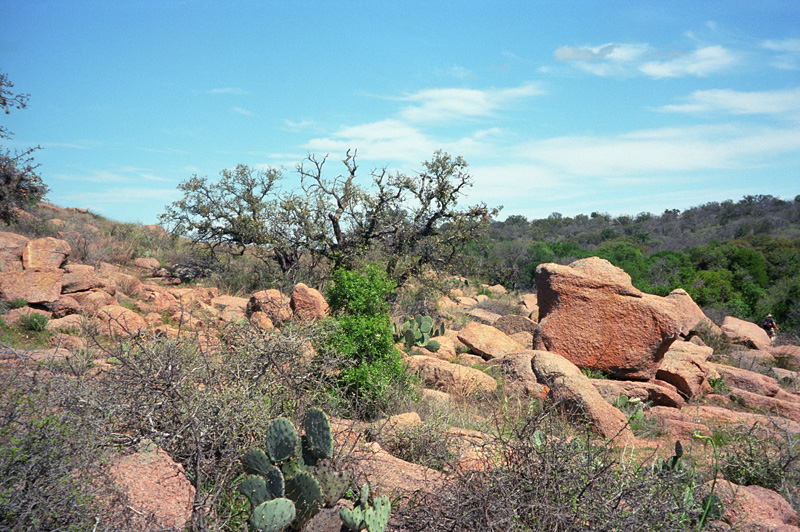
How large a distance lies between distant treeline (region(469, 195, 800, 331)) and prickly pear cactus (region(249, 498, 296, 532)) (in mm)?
12278

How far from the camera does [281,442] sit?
3.70 m

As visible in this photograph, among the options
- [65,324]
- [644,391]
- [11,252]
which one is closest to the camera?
[644,391]

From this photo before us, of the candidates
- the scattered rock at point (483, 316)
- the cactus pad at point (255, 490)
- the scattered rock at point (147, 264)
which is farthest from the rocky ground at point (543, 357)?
the scattered rock at point (147, 264)

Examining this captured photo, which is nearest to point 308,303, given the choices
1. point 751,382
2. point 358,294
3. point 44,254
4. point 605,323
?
point 358,294

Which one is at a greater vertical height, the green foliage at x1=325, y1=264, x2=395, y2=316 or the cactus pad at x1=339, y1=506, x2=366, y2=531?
the green foliage at x1=325, y1=264, x2=395, y2=316

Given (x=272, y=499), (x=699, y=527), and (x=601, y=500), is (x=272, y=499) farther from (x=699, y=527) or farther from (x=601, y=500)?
→ (x=699, y=527)

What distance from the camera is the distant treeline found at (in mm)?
19953

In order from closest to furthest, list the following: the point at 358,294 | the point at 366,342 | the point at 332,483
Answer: the point at 332,483
the point at 366,342
the point at 358,294

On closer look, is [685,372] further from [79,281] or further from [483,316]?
[79,281]

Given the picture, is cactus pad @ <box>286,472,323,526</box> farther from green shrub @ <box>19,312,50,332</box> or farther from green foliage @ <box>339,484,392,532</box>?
green shrub @ <box>19,312,50,332</box>

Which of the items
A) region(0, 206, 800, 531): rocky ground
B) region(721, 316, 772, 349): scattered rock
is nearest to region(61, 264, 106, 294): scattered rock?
region(0, 206, 800, 531): rocky ground

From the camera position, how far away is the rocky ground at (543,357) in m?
4.16

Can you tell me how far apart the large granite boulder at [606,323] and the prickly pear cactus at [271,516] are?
24.8 feet

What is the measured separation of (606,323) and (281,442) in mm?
7683
